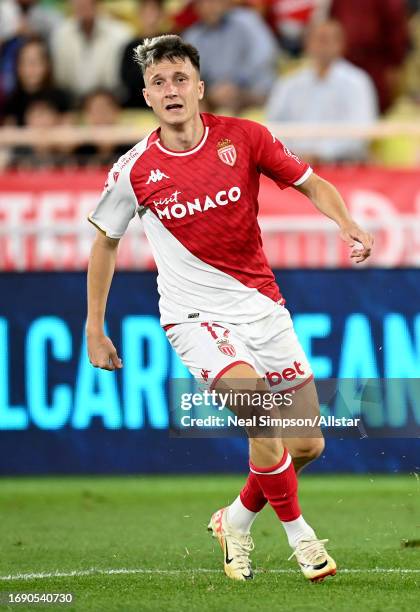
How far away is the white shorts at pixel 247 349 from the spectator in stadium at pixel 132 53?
8.19m

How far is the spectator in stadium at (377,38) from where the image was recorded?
14484mm

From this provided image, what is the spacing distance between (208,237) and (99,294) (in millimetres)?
Answer: 592

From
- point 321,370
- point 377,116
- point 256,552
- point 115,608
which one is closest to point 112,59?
point 377,116

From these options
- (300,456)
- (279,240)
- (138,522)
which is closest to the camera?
(300,456)

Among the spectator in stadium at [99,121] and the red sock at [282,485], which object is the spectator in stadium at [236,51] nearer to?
the spectator in stadium at [99,121]

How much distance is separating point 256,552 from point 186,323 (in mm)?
1480

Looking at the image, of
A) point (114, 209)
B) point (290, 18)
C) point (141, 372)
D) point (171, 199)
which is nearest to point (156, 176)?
point (171, 199)

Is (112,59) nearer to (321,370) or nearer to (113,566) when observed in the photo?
(321,370)

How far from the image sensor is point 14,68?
14.7 metres

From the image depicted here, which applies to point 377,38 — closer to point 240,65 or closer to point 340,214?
point 240,65

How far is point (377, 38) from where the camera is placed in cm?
1461

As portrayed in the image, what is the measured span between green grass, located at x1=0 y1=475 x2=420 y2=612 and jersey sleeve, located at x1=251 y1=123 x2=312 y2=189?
6.10ft

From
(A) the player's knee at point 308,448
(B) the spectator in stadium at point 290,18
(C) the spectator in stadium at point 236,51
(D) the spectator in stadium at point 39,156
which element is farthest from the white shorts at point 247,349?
(B) the spectator in stadium at point 290,18

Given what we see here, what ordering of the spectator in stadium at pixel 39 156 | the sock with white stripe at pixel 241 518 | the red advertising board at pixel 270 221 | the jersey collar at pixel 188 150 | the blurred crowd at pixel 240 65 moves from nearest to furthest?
the jersey collar at pixel 188 150 < the sock with white stripe at pixel 241 518 < the red advertising board at pixel 270 221 < the spectator in stadium at pixel 39 156 < the blurred crowd at pixel 240 65
